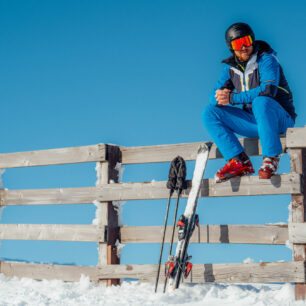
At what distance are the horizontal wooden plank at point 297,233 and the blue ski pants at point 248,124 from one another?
84cm

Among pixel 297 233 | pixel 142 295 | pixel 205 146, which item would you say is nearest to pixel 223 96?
pixel 205 146

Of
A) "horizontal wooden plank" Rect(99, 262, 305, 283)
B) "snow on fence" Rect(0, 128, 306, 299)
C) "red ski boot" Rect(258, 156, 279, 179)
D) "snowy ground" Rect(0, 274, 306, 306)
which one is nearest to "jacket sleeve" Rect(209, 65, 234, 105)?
"snow on fence" Rect(0, 128, 306, 299)

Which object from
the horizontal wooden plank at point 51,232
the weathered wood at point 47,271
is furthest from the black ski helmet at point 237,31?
the weathered wood at point 47,271

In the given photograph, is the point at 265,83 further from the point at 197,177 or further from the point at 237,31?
the point at 197,177

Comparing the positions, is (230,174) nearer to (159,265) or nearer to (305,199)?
(305,199)

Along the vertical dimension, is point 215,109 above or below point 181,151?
above

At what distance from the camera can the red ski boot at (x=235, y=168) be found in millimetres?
5836

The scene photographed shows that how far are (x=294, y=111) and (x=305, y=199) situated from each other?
1098 mm

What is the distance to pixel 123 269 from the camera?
21.2ft

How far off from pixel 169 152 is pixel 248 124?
1115 millimetres

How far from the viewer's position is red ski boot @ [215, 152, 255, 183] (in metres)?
5.84

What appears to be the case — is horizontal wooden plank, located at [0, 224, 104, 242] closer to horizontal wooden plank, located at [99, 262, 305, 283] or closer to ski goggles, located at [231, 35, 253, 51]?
horizontal wooden plank, located at [99, 262, 305, 283]

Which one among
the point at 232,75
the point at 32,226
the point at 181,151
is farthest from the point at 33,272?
the point at 232,75

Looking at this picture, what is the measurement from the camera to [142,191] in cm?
645
